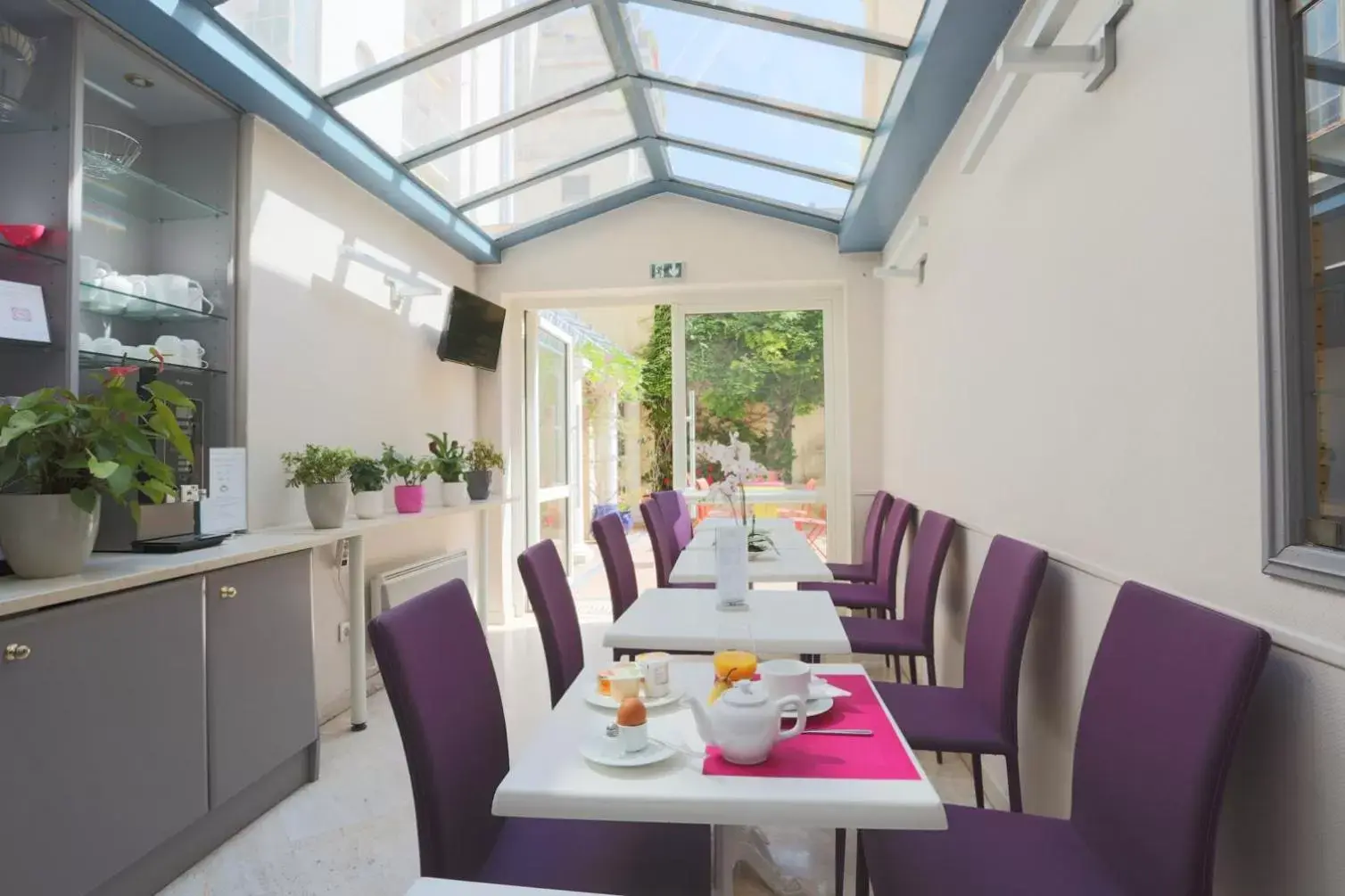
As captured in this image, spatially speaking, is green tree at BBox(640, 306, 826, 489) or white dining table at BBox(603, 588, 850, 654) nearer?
white dining table at BBox(603, 588, 850, 654)

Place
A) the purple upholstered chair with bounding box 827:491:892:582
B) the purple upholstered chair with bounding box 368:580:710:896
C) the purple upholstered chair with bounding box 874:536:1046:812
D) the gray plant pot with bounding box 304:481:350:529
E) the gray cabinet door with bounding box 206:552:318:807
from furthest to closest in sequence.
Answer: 1. the purple upholstered chair with bounding box 827:491:892:582
2. the gray plant pot with bounding box 304:481:350:529
3. the gray cabinet door with bounding box 206:552:318:807
4. the purple upholstered chair with bounding box 874:536:1046:812
5. the purple upholstered chair with bounding box 368:580:710:896

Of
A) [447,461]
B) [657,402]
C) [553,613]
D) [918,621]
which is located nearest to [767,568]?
[918,621]

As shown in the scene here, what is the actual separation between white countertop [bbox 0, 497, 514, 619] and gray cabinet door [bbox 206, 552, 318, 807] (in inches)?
2.3

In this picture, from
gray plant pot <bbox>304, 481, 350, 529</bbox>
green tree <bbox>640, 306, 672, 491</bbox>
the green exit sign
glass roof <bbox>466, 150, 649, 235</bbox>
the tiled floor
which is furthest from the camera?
green tree <bbox>640, 306, 672, 491</bbox>

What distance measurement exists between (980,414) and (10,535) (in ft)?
9.94

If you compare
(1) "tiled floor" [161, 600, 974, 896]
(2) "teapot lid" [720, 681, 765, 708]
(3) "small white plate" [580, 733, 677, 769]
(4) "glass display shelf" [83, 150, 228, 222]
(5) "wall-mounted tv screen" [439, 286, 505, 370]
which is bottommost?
(1) "tiled floor" [161, 600, 974, 896]

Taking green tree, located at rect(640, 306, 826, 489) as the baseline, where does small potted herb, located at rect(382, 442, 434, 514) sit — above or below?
below

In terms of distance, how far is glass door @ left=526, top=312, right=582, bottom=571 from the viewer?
595 centimetres

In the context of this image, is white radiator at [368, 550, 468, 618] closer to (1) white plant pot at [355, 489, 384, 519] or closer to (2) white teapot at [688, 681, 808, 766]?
(1) white plant pot at [355, 489, 384, 519]

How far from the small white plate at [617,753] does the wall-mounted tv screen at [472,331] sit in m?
3.91

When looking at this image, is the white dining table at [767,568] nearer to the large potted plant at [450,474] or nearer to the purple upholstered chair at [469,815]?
the purple upholstered chair at [469,815]

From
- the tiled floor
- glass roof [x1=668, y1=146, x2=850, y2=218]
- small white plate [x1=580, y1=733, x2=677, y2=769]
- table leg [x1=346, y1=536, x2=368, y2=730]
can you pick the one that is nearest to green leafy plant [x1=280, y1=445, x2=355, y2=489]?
table leg [x1=346, y1=536, x2=368, y2=730]

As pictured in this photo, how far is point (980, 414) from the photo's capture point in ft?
9.55

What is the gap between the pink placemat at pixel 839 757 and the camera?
117cm
